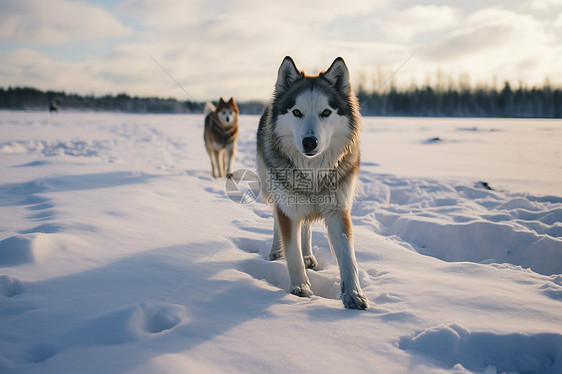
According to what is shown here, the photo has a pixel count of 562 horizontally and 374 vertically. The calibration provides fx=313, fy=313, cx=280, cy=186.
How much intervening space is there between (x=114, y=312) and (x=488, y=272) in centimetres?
276

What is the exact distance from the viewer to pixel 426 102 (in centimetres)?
5697

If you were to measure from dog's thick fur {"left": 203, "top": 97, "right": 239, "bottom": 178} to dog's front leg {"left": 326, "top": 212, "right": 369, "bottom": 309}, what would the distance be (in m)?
5.05

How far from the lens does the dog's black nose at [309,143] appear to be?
2.22 meters

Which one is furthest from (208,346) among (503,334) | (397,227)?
(397,227)

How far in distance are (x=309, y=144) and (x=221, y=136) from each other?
17.6 feet

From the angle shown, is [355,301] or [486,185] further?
[486,185]

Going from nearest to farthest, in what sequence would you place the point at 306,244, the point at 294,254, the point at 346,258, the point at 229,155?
the point at 346,258
the point at 294,254
the point at 306,244
the point at 229,155

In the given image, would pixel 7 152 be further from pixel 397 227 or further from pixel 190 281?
pixel 397 227

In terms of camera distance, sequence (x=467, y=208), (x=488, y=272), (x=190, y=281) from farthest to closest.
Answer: (x=467, y=208) → (x=488, y=272) → (x=190, y=281)

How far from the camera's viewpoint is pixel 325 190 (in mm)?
2414

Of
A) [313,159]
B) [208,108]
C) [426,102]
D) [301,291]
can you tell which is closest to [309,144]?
[313,159]

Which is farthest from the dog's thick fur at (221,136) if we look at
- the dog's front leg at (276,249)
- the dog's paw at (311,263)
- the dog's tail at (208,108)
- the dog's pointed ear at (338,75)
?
the dog's pointed ear at (338,75)

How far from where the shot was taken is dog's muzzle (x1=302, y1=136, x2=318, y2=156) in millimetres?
2221

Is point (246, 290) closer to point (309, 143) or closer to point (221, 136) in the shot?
point (309, 143)
